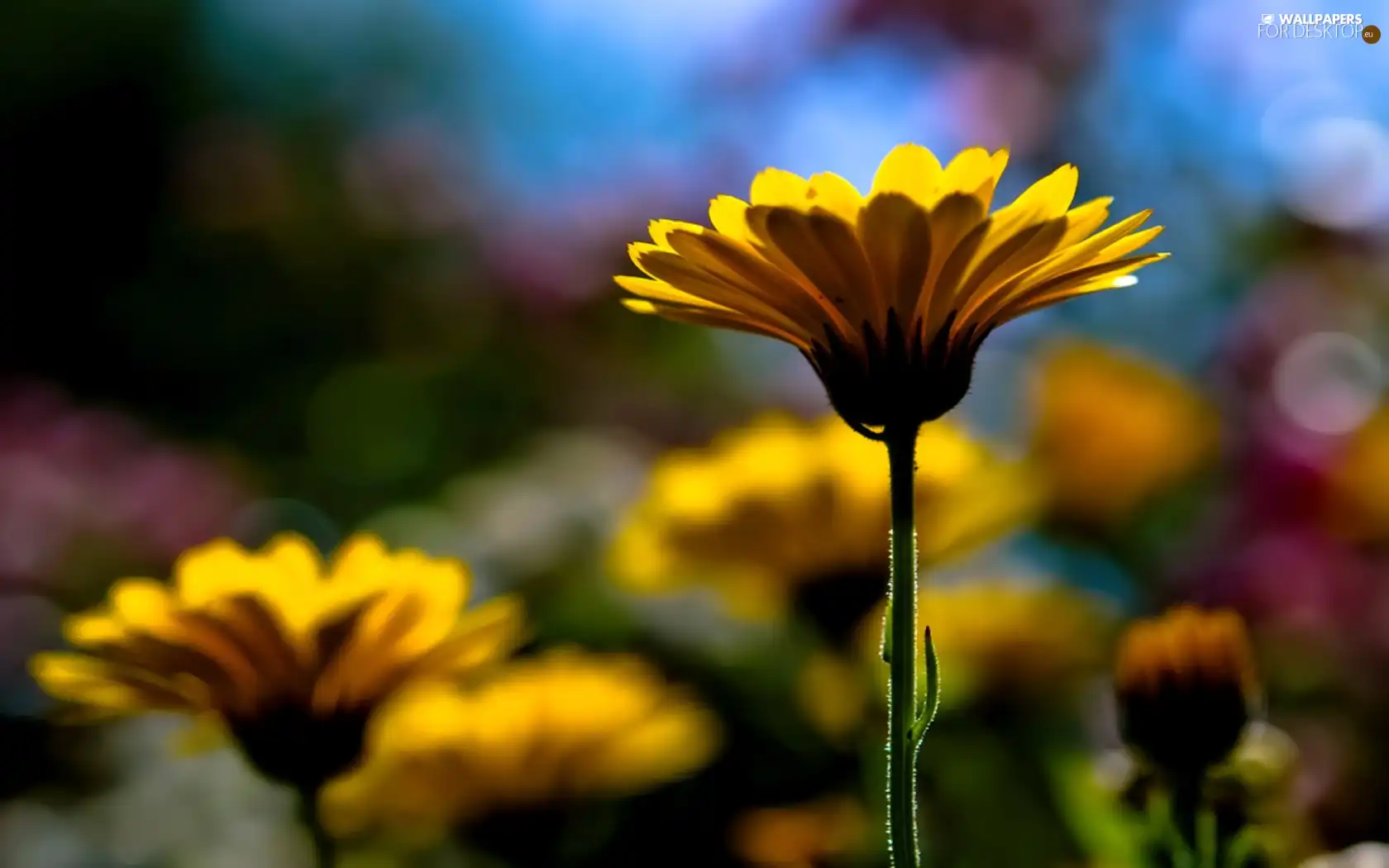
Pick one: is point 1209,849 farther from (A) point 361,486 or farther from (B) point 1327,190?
(A) point 361,486

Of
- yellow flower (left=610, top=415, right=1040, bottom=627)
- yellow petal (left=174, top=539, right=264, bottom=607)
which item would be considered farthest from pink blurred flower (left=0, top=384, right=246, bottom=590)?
yellow petal (left=174, top=539, right=264, bottom=607)

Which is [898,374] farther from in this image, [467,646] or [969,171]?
[467,646]

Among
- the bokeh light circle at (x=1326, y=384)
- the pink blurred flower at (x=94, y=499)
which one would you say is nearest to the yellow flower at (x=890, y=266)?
the bokeh light circle at (x=1326, y=384)

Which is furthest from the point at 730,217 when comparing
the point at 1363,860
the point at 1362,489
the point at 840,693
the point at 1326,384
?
the point at 1326,384

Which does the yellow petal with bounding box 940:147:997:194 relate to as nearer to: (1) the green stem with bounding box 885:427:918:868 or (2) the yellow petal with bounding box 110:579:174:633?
(1) the green stem with bounding box 885:427:918:868

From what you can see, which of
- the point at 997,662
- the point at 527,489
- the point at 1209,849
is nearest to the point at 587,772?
the point at 1209,849

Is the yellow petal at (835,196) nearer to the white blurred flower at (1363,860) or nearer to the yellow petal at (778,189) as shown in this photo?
the yellow petal at (778,189)
